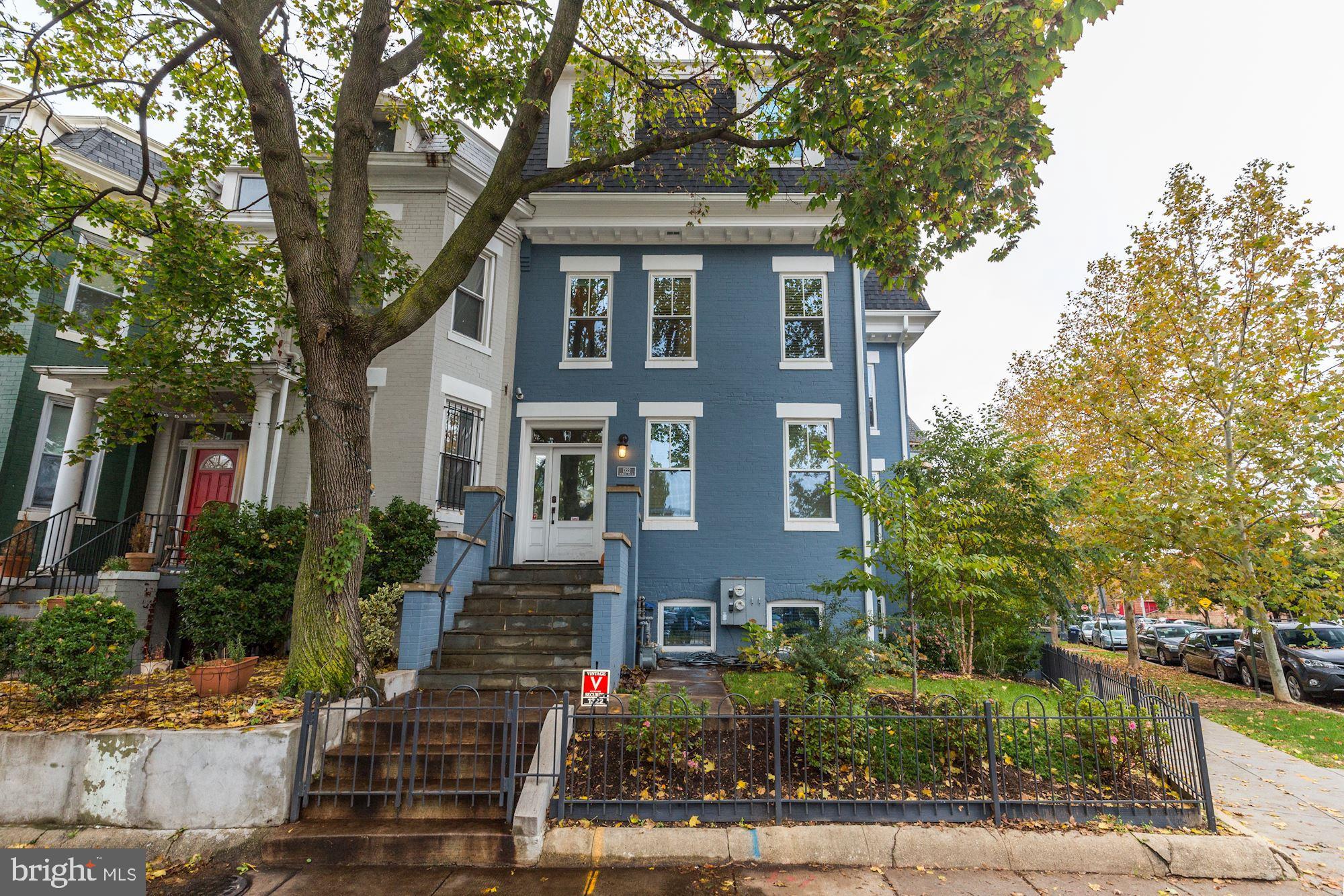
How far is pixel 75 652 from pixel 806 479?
9.98m

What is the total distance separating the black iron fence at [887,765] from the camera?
5.23 meters

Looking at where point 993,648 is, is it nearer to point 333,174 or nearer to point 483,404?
point 483,404

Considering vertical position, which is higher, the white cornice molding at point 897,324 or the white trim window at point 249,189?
the white trim window at point 249,189

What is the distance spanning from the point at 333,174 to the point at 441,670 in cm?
604

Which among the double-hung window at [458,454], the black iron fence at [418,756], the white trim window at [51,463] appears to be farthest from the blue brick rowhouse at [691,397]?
the white trim window at [51,463]

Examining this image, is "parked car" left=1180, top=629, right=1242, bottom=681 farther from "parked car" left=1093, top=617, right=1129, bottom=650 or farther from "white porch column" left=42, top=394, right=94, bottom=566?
"white porch column" left=42, top=394, right=94, bottom=566

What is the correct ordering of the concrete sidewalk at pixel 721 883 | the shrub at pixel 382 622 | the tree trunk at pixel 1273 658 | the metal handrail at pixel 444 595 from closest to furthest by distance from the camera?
the concrete sidewalk at pixel 721 883 < the metal handrail at pixel 444 595 < the shrub at pixel 382 622 < the tree trunk at pixel 1273 658

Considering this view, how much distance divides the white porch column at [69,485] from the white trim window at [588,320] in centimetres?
825

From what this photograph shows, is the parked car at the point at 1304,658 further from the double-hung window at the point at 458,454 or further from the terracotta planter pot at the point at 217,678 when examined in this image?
the terracotta planter pot at the point at 217,678

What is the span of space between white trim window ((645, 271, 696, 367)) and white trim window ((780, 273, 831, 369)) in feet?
5.75

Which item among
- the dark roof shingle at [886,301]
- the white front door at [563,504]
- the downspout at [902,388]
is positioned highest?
the dark roof shingle at [886,301]

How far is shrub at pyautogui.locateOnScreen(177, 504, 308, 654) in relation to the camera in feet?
26.7

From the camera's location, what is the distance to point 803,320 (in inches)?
474

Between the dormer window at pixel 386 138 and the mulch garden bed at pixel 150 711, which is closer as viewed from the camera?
the mulch garden bed at pixel 150 711
